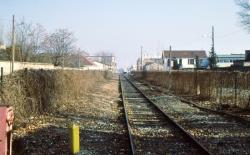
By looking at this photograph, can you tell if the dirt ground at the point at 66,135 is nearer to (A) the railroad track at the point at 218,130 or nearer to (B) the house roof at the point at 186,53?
(A) the railroad track at the point at 218,130

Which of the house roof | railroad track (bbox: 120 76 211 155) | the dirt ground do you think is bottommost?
railroad track (bbox: 120 76 211 155)

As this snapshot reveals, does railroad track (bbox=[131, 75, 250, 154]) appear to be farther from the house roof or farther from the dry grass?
the house roof

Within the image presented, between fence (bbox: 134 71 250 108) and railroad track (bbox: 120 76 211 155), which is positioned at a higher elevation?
fence (bbox: 134 71 250 108)

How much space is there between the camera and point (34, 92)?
19.5 m

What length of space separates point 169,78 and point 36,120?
38.6m

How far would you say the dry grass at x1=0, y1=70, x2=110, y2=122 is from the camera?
16.3 m

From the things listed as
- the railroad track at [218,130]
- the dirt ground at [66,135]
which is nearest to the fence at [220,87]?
the railroad track at [218,130]

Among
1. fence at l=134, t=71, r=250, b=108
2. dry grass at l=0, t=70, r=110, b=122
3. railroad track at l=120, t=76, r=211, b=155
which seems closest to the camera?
railroad track at l=120, t=76, r=211, b=155

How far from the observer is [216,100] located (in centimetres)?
3022

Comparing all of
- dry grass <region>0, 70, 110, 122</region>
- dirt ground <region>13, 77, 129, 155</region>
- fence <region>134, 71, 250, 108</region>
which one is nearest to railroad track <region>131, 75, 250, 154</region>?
dirt ground <region>13, 77, 129, 155</region>

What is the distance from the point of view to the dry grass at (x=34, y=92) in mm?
16316

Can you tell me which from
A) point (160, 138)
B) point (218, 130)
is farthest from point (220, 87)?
point (160, 138)

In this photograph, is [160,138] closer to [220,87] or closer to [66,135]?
[66,135]

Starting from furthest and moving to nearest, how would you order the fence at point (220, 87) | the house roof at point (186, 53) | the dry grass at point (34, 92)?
the house roof at point (186, 53)
the fence at point (220, 87)
the dry grass at point (34, 92)
